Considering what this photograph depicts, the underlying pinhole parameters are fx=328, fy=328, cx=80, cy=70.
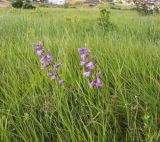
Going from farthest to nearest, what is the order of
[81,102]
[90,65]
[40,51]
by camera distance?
[81,102], [40,51], [90,65]

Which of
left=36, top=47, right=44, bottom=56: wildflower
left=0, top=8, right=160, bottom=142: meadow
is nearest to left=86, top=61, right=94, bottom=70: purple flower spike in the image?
left=0, top=8, right=160, bottom=142: meadow

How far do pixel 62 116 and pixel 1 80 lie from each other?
73 cm

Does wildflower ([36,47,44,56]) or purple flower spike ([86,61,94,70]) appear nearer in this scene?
purple flower spike ([86,61,94,70])

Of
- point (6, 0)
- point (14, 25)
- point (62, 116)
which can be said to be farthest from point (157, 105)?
point (6, 0)

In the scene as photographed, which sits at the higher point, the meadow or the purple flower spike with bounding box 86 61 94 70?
the purple flower spike with bounding box 86 61 94 70

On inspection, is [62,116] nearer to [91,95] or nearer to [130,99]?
[91,95]

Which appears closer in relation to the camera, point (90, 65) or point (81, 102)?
point (90, 65)

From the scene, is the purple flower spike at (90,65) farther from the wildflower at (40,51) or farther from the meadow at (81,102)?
the wildflower at (40,51)

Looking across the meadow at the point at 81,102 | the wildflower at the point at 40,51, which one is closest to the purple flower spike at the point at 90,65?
the meadow at the point at 81,102

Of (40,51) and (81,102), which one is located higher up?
(40,51)

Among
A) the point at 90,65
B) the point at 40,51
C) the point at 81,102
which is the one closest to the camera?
the point at 90,65

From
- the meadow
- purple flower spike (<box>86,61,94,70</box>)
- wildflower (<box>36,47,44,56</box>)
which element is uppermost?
wildflower (<box>36,47,44,56</box>)

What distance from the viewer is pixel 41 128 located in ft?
5.66

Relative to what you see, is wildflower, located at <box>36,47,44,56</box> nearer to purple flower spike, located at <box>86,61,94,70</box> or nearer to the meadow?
the meadow
